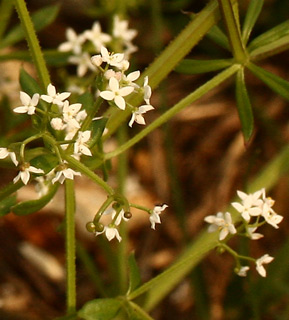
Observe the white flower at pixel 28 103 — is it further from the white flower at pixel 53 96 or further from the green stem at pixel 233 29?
the green stem at pixel 233 29

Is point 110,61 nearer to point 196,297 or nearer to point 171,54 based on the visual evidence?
point 171,54

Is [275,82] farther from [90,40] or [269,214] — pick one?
[90,40]

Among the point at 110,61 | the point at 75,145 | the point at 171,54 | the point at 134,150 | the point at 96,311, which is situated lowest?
the point at 96,311

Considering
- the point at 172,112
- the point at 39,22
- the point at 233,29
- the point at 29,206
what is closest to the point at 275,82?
the point at 233,29

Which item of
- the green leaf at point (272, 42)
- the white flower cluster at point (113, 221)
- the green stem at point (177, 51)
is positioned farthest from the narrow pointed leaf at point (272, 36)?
the white flower cluster at point (113, 221)

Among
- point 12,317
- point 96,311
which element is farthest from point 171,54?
point 12,317

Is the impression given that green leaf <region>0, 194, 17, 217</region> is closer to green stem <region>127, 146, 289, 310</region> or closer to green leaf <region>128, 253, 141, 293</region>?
green leaf <region>128, 253, 141, 293</region>
